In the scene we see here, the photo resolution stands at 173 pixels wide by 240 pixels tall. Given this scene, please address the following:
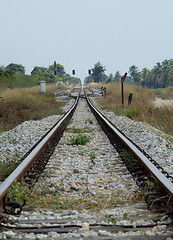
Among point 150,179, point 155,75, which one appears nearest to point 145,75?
point 155,75

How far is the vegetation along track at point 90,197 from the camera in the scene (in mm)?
2125

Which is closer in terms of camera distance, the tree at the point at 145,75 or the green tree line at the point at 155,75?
the green tree line at the point at 155,75

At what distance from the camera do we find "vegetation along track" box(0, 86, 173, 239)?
212 centimetres

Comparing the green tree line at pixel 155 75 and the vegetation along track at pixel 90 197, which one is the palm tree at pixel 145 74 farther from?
the vegetation along track at pixel 90 197

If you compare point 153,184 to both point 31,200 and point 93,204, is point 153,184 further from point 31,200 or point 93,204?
point 31,200

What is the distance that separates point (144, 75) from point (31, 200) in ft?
418

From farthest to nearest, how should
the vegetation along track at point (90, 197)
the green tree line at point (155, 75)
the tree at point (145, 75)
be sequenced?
the tree at point (145, 75) → the green tree line at point (155, 75) → the vegetation along track at point (90, 197)

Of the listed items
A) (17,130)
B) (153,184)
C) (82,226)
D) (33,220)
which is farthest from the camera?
(17,130)

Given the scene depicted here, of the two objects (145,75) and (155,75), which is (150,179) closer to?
(155,75)

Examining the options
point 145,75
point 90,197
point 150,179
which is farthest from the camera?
point 145,75

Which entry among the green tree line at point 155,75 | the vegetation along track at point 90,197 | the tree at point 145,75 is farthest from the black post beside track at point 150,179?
the tree at point 145,75

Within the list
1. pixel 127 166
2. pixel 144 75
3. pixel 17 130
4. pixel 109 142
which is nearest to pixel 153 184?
pixel 127 166

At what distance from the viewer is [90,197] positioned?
2949 mm

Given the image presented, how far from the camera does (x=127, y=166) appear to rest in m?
3.97
